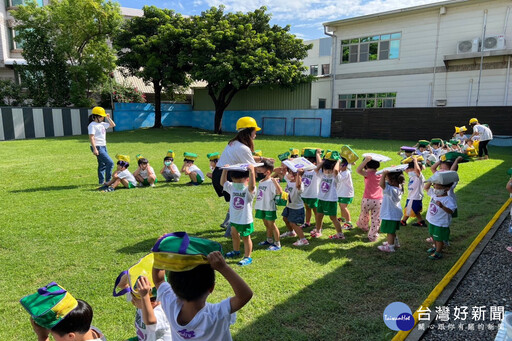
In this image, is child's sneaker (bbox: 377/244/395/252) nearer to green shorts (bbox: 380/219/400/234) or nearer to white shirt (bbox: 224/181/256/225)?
green shorts (bbox: 380/219/400/234)

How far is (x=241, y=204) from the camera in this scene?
445 centimetres

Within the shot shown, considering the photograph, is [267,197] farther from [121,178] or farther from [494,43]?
[494,43]

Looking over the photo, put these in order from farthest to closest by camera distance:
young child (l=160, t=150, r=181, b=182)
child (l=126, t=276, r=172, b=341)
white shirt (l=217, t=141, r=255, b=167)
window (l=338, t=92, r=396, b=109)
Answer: window (l=338, t=92, r=396, b=109), young child (l=160, t=150, r=181, b=182), white shirt (l=217, t=141, r=255, b=167), child (l=126, t=276, r=172, b=341)

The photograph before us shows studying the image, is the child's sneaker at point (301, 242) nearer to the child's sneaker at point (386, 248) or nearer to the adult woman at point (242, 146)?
the child's sneaker at point (386, 248)

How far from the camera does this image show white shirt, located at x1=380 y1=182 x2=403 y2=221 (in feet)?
15.6

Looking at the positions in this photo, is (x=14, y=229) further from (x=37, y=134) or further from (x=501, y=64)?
(x=501, y=64)

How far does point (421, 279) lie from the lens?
4.00 meters

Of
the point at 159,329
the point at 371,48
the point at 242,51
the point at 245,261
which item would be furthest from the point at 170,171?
the point at 371,48

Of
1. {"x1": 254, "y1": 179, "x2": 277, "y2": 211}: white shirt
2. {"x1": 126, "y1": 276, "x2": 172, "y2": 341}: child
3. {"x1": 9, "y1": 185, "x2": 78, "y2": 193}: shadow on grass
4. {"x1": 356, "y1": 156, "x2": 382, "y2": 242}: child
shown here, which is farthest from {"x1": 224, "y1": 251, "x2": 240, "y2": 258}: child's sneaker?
{"x1": 9, "y1": 185, "x2": 78, "y2": 193}: shadow on grass

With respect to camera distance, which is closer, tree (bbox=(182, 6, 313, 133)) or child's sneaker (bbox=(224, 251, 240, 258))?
child's sneaker (bbox=(224, 251, 240, 258))

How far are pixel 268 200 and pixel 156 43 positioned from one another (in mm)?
20787

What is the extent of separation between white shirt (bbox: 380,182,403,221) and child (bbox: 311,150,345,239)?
0.72 meters

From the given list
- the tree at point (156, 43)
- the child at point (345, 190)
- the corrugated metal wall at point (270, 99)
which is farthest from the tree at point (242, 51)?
the child at point (345, 190)

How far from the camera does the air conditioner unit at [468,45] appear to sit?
19547 millimetres
